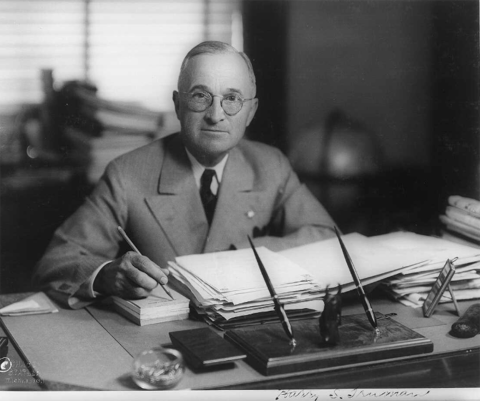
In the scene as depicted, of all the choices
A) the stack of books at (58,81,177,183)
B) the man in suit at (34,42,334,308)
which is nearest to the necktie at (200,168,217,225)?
the man in suit at (34,42,334,308)

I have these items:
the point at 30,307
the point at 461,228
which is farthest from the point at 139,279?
the point at 461,228

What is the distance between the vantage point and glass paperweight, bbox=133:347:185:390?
115 cm

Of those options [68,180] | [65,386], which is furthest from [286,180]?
[65,386]

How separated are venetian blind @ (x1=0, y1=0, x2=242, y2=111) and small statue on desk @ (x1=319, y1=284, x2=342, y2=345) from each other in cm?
87

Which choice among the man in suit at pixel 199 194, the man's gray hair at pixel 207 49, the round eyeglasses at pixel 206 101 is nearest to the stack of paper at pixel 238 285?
the man in suit at pixel 199 194

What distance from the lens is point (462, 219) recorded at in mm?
1925

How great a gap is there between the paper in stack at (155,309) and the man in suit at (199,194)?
22 cm

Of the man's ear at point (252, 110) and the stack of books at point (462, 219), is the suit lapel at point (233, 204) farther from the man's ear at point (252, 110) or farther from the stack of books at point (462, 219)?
the stack of books at point (462, 219)

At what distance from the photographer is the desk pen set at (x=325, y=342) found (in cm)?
121

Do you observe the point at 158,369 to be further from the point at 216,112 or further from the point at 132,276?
the point at 216,112

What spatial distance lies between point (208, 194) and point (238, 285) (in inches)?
20.7

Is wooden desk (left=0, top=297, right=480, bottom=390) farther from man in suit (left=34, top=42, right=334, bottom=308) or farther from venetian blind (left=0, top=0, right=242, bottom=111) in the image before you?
venetian blind (left=0, top=0, right=242, bottom=111)

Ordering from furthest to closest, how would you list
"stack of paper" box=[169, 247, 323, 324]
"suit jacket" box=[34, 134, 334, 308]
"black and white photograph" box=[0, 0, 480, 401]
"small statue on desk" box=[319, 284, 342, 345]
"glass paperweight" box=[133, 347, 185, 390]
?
"suit jacket" box=[34, 134, 334, 308], "black and white photograph" box=[0, 0, 480, 401], "stack of paper" box=[169, 247, 323, 324], "small statue on desk" box=[319, 284, 342, 345], "glass paperweight" box=[133, 347, 185, 390]
